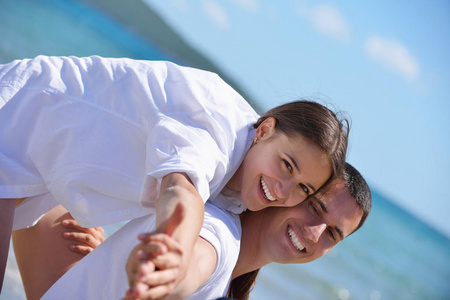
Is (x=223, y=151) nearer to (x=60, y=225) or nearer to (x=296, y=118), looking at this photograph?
(x=296, y=118)

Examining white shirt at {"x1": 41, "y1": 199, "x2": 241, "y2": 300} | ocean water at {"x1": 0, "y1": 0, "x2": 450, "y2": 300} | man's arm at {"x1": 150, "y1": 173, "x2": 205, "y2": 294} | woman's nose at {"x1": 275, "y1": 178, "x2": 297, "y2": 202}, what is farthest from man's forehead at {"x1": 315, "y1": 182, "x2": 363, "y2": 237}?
ocean water at {"x1": 0, "y1": 0, "x2": 450, "y2": 300}

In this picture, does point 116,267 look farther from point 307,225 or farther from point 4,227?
point 307,225

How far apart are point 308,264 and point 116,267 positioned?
16.7ft

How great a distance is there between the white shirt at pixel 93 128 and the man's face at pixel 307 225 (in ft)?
1.72

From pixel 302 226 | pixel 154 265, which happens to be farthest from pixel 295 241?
pixel 154 265

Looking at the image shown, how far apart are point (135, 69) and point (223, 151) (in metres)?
0.49

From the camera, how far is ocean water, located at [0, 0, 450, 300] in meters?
5.90

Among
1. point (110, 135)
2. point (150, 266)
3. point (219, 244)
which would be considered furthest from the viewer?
point (110, 135)

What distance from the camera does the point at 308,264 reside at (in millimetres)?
6863

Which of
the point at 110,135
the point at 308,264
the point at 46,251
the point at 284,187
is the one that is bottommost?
the point at 308,264

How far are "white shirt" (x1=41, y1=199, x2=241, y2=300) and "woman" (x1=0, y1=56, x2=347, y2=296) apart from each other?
8 centimetres

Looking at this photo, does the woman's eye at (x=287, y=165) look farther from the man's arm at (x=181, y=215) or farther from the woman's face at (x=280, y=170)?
the man's arm at (x=181, y=215)

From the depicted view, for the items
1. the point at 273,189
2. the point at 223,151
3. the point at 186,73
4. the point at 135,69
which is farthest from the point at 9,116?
the point at 273,189

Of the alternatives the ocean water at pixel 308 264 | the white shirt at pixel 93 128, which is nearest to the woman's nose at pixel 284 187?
the white shirt at pixel 93 128
